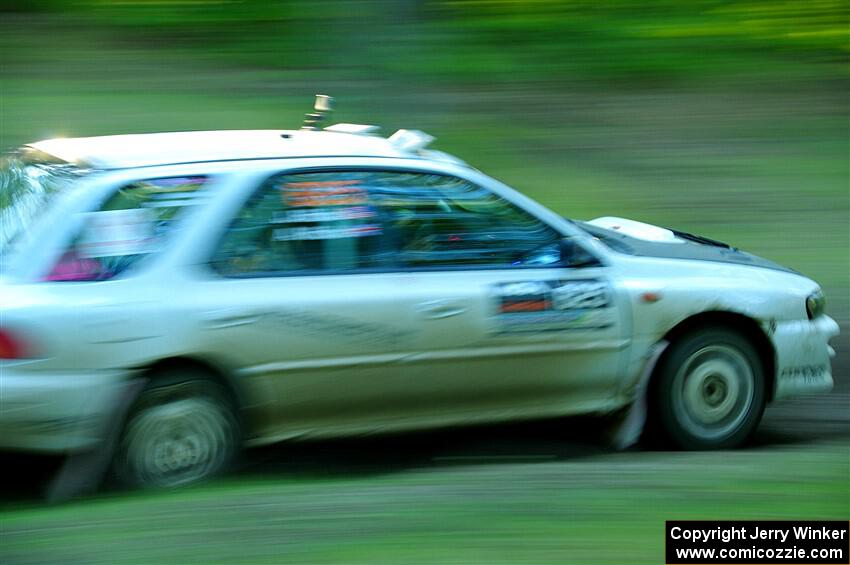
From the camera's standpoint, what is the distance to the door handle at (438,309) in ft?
16.9

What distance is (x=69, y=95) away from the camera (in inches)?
423

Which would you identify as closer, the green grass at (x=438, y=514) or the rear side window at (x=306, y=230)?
the green grass at (x=438, y=514)

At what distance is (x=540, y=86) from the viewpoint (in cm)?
1148

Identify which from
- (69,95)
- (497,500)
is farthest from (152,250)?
(69,95)

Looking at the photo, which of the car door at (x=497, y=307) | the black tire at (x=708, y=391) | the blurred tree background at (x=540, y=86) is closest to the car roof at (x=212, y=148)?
the car door at (x=497, y=307)

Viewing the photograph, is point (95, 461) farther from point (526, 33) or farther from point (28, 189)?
point (526, 33)

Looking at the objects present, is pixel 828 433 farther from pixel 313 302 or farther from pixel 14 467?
pixel 14 467

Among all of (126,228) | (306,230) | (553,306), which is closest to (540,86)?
(553,306)

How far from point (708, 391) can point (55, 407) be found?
309 centimetres

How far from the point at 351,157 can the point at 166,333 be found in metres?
1.17

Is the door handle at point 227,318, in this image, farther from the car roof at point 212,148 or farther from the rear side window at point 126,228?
the car roof at point 212,148

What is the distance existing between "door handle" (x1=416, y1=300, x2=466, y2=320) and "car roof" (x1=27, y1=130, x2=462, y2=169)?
0.73m

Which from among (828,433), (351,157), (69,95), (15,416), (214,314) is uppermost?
(69,95)

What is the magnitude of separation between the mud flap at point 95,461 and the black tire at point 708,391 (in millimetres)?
2488
